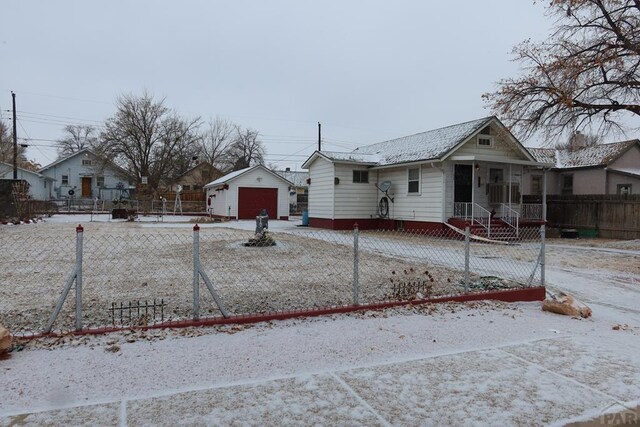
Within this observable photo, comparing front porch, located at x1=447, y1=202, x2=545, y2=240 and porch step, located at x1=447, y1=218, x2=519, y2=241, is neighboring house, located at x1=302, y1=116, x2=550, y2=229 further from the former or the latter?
porch step, located at x1=447, y1=218, x2=519, y2=241

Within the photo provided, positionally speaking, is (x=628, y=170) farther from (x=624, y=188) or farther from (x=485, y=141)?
(x=485, y=141)

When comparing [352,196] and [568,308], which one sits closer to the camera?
[568,308]

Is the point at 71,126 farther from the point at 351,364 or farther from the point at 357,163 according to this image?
the point at 351,364

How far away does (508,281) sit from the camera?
752 cm

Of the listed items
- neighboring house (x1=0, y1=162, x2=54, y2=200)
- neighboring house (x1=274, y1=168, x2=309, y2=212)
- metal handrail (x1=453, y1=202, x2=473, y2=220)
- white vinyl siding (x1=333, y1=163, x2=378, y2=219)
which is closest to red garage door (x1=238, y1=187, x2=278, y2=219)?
neighboring house (x1=274, y1=168, x2=309, y2=212)

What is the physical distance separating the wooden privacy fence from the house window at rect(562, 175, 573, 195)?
3.99 meters

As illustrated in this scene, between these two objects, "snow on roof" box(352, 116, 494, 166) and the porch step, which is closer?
the porch step

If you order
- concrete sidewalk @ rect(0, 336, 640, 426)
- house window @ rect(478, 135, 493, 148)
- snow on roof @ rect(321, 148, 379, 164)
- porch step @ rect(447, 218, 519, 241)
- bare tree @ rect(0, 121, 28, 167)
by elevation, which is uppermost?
bare tree @ rect(0, 121, 28, 167)

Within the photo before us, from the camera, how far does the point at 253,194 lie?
30328 mm

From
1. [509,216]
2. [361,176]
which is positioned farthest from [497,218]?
[361,176]

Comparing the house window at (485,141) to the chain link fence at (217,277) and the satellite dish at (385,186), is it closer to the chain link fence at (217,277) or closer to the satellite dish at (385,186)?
the satellite dish at (385,186)

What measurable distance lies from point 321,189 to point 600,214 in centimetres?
1265

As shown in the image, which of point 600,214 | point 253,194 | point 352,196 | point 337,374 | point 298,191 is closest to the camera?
point 337,374

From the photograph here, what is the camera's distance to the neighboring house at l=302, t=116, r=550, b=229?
17516 mm
